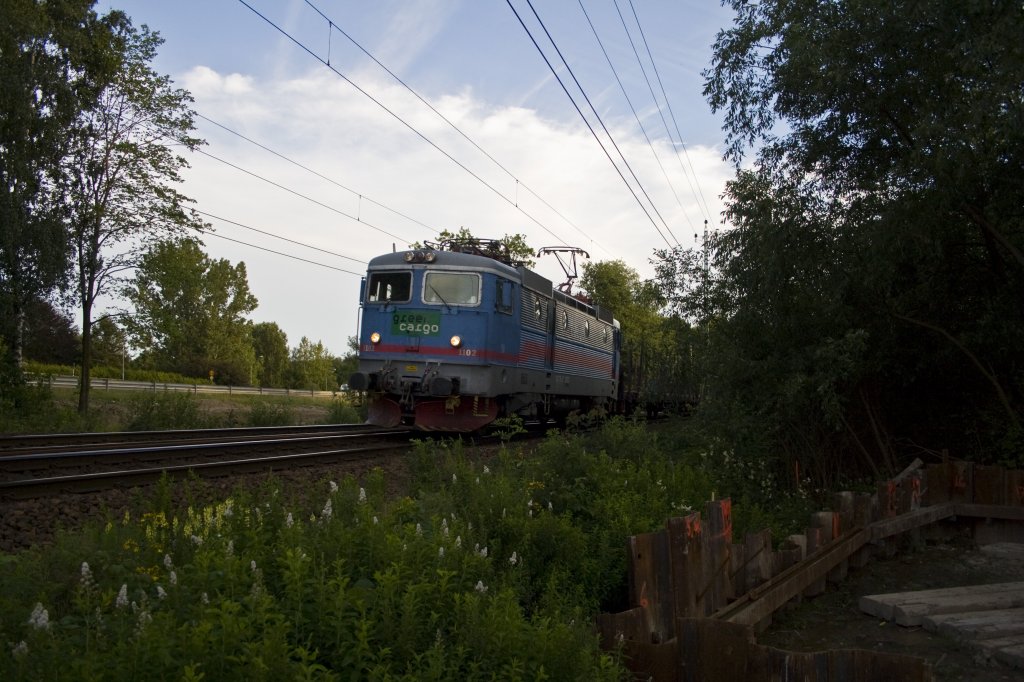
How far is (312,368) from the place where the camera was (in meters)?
95.2

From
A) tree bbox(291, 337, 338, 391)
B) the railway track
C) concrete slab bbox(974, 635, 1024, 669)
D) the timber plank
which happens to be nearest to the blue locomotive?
the railway track

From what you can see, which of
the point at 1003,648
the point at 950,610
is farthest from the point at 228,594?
the point at 950,610

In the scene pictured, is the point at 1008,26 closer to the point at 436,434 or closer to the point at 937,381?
the point at 937,381

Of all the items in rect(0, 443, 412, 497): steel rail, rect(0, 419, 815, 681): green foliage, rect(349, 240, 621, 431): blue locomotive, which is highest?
rect(349, 240, 621, 431): blue locomotive

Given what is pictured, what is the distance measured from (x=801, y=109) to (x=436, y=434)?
31.1 ft

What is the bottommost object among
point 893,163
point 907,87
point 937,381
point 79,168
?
point 937,381

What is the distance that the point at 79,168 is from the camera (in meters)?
21.8

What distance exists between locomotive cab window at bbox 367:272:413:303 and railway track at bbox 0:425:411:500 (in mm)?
2630

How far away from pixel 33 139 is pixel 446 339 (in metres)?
13.1

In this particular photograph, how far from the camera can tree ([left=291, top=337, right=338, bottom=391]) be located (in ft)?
295

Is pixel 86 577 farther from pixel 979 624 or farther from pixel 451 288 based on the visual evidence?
pixel 451 288

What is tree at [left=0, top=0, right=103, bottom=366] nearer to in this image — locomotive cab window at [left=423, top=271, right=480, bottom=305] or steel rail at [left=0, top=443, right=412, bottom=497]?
locomotive cab window at [left=423, top=271, right=480, bottom=305]

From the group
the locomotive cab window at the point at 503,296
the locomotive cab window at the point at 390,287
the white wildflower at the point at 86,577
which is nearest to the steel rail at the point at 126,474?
the white wildflower at the point at 86,577

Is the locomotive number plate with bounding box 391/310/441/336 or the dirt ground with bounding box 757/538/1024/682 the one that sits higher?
the locomotive number plate with bounding box 391/310/441/336
